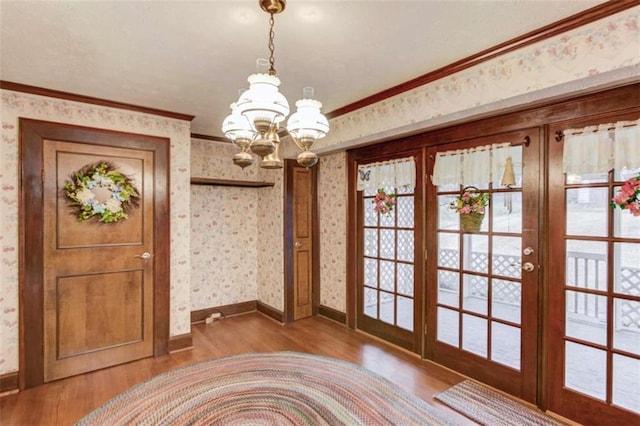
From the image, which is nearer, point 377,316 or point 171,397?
point 171,397

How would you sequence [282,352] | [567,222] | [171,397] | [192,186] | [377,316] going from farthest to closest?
1. [192,186]
2. [377,316]
3. [282,352]
4. [171,397]
5. [567,222]

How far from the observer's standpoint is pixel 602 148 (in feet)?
6.66

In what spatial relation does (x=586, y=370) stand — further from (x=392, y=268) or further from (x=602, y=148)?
(x=392, y=268)

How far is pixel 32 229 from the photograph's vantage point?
279cm

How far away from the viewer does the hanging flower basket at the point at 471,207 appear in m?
2.68

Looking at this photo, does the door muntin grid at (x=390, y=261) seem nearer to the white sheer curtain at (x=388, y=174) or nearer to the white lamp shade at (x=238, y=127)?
the white sheer curtain at (x=388, y=174)

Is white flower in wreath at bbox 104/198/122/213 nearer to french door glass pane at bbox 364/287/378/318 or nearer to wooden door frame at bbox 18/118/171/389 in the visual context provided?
wooden door frame at bbox 18/118/171/389

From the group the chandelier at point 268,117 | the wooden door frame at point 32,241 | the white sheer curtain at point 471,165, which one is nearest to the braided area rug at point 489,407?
the white sheer curtain at point 471,165

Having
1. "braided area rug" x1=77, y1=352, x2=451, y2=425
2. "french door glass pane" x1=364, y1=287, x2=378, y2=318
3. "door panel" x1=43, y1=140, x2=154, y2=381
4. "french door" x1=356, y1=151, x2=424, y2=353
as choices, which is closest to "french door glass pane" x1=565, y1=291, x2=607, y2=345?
"braided area rug" x1=77, y1=352, x2=451, y2=425

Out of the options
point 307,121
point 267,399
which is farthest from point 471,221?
point 267,399

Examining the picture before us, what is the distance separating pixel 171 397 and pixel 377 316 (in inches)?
84.9

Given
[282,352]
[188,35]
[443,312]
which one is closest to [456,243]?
[443,312]

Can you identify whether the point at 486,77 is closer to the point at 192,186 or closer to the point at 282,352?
the point at 282,352

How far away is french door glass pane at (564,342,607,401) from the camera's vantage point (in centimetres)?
210
